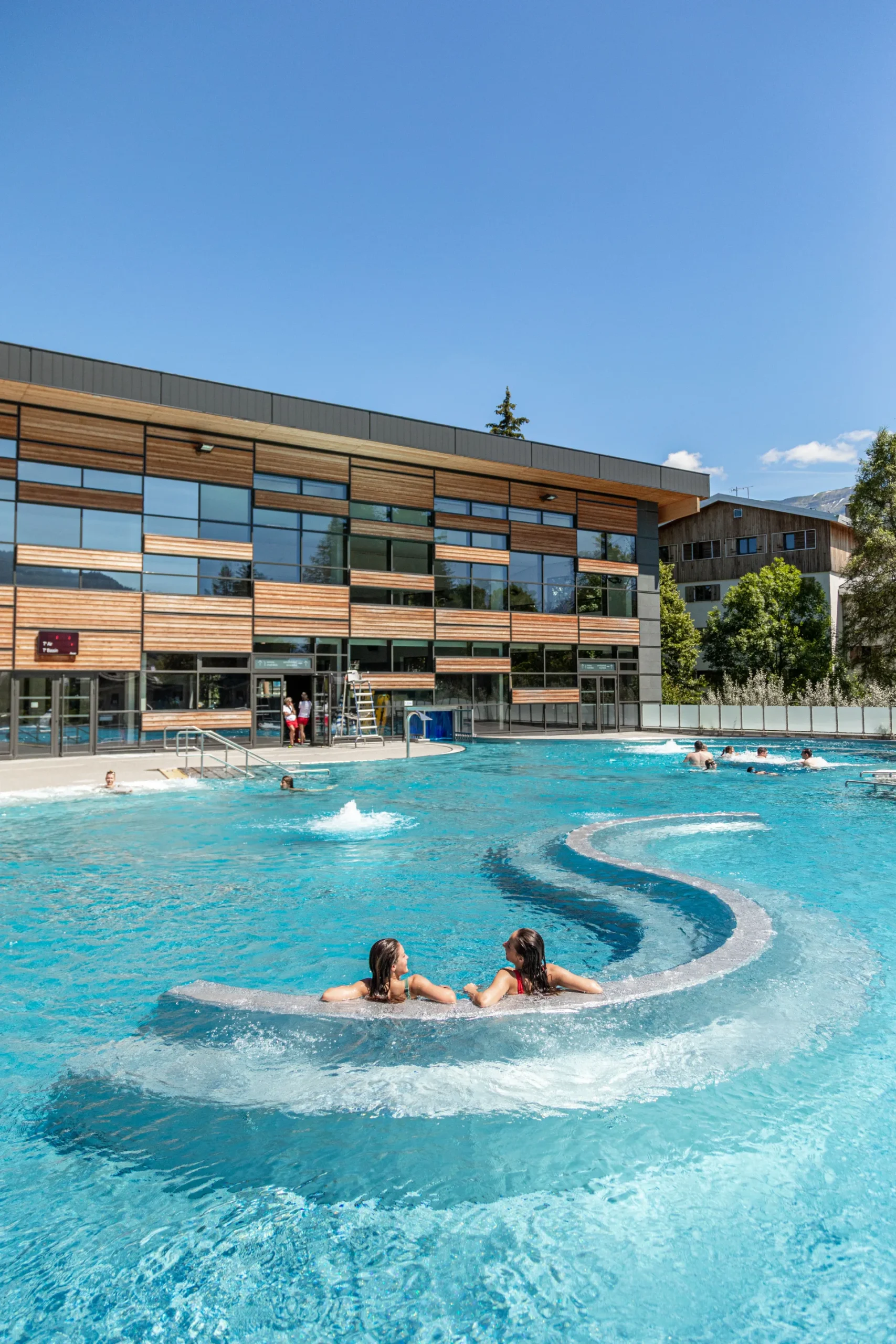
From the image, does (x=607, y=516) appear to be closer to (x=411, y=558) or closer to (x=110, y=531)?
(x=411, y=558)

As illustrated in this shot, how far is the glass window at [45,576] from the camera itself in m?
20.1

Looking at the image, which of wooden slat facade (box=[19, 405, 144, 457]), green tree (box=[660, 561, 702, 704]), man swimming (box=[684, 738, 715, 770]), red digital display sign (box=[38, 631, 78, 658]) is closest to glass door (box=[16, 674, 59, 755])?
red digital display sign (box=[38, 631, 78, 658])

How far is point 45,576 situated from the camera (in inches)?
802

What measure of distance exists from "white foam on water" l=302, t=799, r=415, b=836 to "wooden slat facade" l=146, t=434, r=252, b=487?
13.2m

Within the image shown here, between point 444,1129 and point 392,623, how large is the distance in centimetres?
2264

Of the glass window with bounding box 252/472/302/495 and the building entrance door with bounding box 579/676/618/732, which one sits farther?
the building entrance door with bounding box 579/676/618/732

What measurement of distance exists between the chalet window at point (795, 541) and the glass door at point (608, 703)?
18795 millimetres

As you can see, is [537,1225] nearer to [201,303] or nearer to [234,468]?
[201,303]

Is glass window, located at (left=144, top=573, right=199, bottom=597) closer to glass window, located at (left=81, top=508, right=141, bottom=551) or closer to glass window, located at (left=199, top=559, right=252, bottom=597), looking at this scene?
glass window, located at (left=199, top=559, right=252, bottom=597)

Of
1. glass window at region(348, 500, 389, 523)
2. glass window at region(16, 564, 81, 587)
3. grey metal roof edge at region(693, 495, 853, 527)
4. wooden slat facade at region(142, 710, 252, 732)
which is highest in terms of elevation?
grey metal roof edge at region(693, 495, 853, 527)

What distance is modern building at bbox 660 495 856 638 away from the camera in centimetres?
4325

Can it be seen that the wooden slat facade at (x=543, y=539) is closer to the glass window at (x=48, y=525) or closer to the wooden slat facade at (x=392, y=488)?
the wooden slat facade at (x=392, y=488)

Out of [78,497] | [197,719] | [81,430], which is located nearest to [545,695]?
[197,719]

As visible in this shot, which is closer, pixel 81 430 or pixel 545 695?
pixel 81 430
